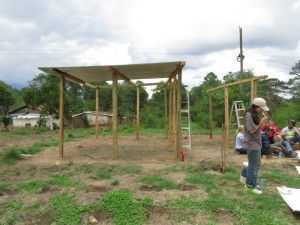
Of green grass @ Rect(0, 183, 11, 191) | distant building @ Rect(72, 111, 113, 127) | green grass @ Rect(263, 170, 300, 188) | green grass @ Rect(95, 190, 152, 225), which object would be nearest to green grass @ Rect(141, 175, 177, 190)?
green grass @ Rect(95, 190, 152, 225)

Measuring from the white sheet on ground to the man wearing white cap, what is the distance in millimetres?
372

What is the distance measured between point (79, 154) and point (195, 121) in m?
12.9

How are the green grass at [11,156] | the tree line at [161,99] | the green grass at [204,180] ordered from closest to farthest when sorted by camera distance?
the green grass at [204,180] < the green grass at [11,156] < the tree line at [161,99]

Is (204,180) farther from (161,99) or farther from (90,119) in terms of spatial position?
(161,99)

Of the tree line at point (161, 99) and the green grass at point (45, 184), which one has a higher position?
the tree line at point (161, 99)

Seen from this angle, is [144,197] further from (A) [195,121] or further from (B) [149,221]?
(A) [195,121]

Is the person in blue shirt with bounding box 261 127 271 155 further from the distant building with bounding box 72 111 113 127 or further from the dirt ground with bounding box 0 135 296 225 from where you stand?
the distant building with bounding box 72 111 113 127

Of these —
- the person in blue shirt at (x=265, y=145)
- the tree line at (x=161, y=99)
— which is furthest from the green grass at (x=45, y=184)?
the tree line at (x=161, y=99)

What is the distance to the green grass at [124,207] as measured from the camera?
13.8 ft

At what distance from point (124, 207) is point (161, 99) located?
109 feet

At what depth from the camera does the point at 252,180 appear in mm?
5059

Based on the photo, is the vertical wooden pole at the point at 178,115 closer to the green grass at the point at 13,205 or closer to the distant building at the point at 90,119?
the green grass at the point at 13,205

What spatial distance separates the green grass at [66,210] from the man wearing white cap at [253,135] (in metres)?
2.67

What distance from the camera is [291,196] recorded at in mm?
4762
